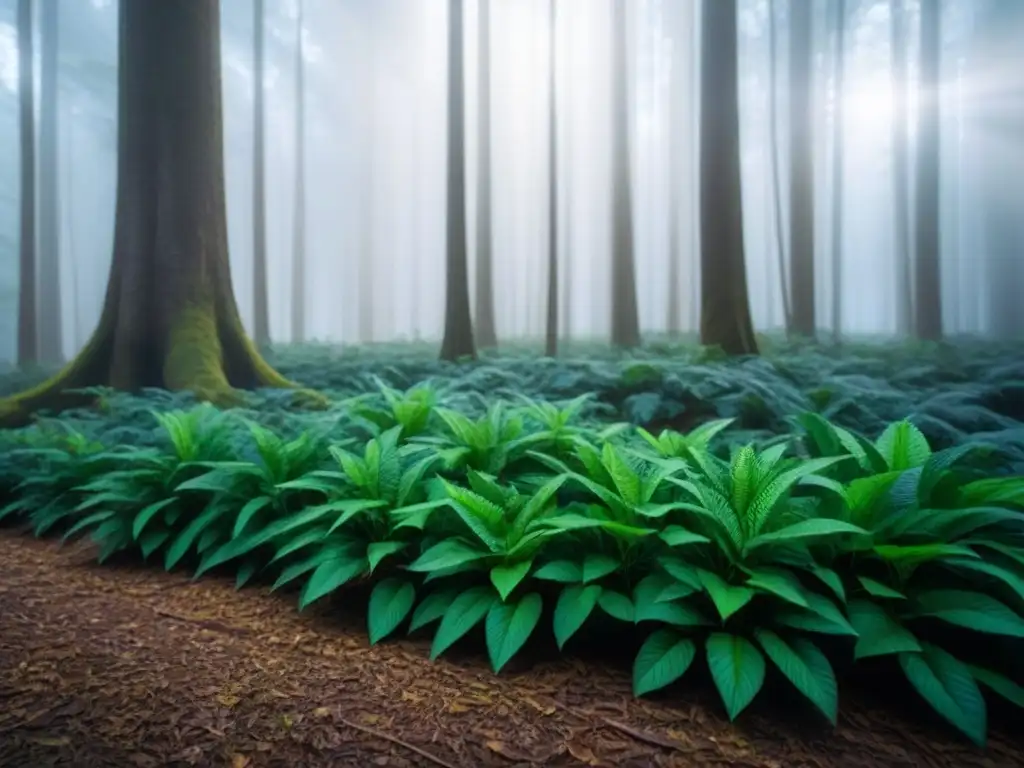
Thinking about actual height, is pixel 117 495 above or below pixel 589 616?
above

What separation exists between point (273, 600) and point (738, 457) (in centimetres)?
188

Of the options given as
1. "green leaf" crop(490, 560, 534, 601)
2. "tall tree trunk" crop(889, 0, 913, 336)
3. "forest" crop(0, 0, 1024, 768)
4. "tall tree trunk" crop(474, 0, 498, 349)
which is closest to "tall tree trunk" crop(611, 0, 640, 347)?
"forest" crop(0, 0, 1024, 768)

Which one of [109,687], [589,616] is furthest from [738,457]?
[109,687]

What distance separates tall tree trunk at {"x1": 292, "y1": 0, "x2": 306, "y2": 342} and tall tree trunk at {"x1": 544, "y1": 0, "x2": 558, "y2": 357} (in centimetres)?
243

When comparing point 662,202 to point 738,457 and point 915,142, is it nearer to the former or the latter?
point 915,142

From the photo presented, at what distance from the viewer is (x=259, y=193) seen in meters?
5.62

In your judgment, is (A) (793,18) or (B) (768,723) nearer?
(B) (768,723)

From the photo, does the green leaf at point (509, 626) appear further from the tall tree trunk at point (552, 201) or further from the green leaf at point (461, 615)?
Answer: the tall tree trunk at point (552, 201)

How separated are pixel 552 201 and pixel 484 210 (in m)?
0.80

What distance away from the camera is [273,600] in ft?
7.29

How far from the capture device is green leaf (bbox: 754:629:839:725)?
1.37 metres

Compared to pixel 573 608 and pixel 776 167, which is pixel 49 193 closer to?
pixel 573 608

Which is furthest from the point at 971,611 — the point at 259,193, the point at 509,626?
the point at 259,193

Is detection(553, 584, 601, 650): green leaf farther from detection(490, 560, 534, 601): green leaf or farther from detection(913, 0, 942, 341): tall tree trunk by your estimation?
detection(913, 0, 942, 341): tall tree trunk
